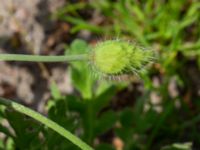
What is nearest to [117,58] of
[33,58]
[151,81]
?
[33,58]

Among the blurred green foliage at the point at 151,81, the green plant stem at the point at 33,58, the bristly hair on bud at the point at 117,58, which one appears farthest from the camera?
the blurred green foliage at the point at 151,81

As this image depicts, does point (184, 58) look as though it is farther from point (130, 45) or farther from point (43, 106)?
point (130, 45)

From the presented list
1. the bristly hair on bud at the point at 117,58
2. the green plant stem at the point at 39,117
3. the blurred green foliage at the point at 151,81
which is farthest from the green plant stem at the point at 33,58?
the blurred green foliage at the point at 151,81

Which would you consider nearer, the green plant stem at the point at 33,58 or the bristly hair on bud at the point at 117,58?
the green plant stem at the point at 33,58

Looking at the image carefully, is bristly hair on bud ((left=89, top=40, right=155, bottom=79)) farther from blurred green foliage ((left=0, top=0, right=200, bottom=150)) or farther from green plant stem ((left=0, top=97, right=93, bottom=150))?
blurred green foliage ((left=0, top=0, right=200, bottom=150))

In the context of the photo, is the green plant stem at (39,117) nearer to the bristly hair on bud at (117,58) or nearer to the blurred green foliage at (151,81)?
the bristly hair on bud at (117,58)

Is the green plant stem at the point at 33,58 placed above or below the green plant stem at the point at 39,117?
above

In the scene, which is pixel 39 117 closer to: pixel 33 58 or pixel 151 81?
pixel 33 58

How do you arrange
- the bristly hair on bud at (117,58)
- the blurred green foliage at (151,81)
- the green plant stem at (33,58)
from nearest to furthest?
the green plant stem at (33,58), the bristly hair on bud at (117,58), the blurred green foliage at (151,81)
